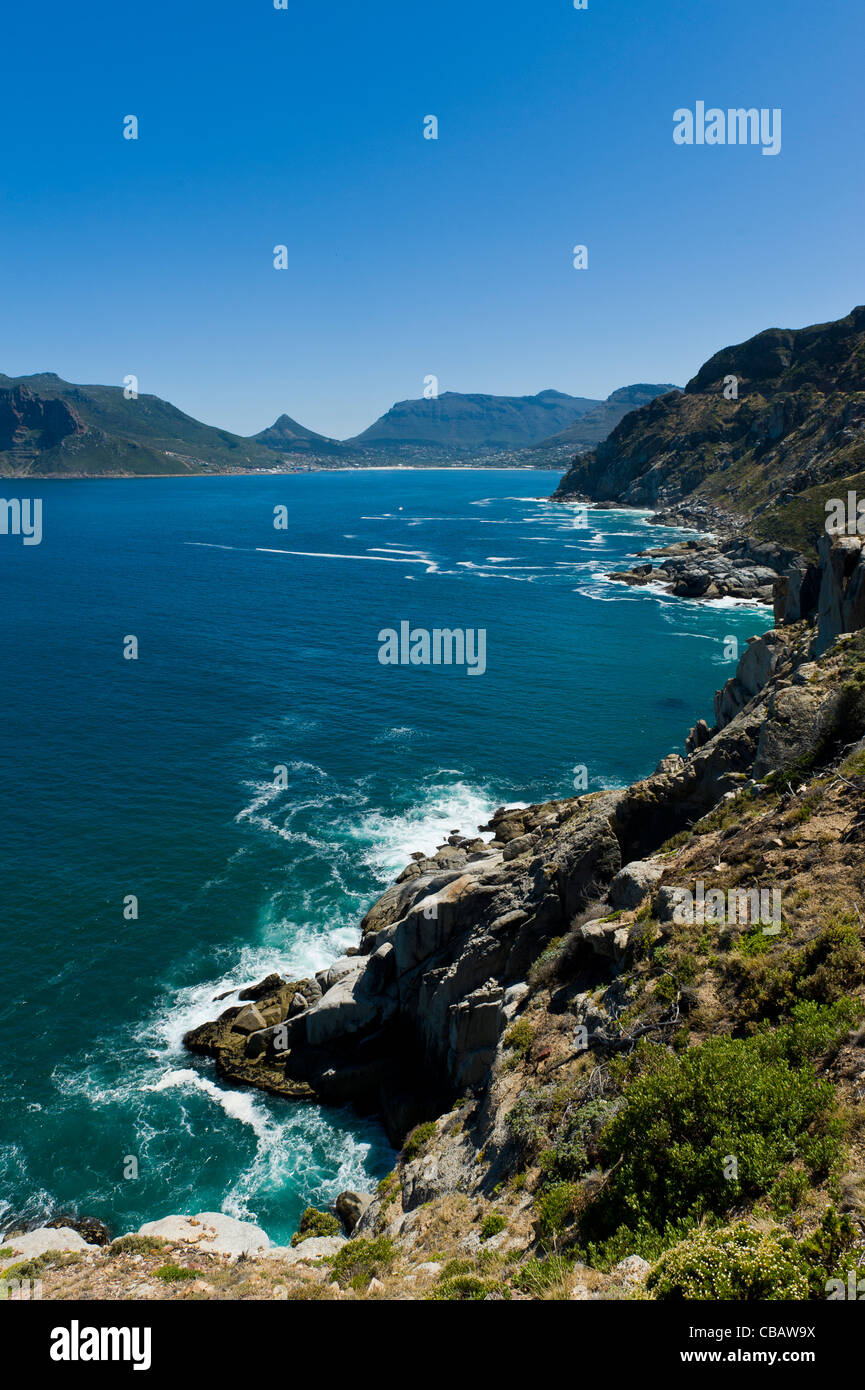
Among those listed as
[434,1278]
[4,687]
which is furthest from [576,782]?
[4,687]

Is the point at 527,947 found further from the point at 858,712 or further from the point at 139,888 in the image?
the point at 139,888

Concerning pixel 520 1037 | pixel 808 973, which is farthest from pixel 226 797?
pixel 808 973

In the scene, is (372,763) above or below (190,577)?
below

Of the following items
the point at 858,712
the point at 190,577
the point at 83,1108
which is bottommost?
the point at 83,1108

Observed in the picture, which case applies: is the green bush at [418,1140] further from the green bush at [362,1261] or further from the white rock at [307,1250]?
the green bush at [362,1261]

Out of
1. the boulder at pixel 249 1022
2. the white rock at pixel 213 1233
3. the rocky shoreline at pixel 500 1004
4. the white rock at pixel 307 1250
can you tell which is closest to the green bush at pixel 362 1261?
the rocky shoreline at pixel 500 1004

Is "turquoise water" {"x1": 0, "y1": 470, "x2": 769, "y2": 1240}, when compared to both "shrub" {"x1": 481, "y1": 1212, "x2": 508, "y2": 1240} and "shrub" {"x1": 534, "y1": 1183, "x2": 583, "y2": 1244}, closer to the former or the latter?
"shrub" {"x1": 481, "y1": 1212, "x2": 508, "y2": 1240}

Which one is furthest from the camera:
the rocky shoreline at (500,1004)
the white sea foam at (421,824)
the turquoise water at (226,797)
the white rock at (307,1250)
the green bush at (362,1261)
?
the white sea foam at (421,824)
